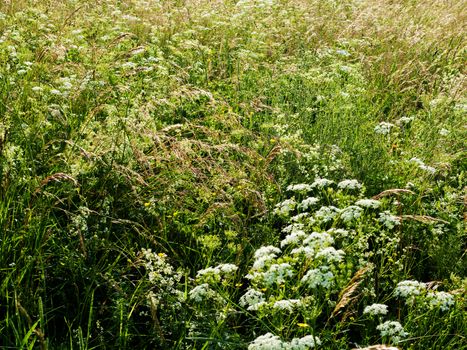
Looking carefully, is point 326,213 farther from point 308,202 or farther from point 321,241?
point 321,241

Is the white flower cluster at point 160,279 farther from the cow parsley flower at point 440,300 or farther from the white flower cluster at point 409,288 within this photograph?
the cow parsley flower at point 440,300

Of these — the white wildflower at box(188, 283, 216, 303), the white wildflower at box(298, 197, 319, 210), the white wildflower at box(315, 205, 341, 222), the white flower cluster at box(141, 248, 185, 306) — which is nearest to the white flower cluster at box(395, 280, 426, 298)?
the white wildflower at box(315, 205, 341, 222)

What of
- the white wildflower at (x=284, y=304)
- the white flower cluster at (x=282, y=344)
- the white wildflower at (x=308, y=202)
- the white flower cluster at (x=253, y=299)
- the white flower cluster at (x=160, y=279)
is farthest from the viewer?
the white wildflower at (x=308, y=202)

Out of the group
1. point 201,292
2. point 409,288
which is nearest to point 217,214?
point 201,292

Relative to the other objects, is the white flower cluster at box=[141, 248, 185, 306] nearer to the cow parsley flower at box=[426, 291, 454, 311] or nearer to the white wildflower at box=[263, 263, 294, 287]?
the white wildflower at box=[263, 263, 294, 287]

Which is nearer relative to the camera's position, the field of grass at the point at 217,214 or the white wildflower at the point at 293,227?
the field of grass at the point at 217,214

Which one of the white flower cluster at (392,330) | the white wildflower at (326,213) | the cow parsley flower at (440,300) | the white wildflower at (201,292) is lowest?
the white flower cluster at (392,330)

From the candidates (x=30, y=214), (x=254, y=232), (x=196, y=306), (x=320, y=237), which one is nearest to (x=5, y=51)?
(x=30, y=214)

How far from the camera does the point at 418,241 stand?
3.55 m

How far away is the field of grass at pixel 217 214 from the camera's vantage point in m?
2.51

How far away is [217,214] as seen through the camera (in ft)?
10.7

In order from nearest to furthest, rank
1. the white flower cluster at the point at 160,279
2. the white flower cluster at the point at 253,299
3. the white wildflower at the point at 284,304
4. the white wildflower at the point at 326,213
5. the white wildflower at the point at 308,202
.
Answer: the white wildflower at the point at 284,304, the white flower cluster at the point at 253,299, the white flower cluster at the point at 160,279, the white wildflower at the point at 326,213, the white wildflower at the point at 308,202

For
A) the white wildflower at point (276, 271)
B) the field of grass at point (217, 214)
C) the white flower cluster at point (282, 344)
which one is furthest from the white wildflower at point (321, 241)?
the white flower cluster at point (282, 344)

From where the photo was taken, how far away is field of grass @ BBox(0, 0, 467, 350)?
2.51 metres
